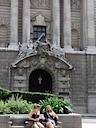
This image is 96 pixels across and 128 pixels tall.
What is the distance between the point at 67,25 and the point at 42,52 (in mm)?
4811

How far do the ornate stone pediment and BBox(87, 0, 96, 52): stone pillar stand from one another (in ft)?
12.0

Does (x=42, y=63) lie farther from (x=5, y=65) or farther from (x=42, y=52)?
(x=5, y=65)

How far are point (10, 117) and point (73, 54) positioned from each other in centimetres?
2096

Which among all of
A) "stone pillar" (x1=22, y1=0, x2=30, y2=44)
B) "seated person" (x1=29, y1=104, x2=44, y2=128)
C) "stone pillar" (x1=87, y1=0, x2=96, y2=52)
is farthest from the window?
"seated person" (x1=29, y1=104, x2=44, y2=128)

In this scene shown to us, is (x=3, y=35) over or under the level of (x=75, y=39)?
over

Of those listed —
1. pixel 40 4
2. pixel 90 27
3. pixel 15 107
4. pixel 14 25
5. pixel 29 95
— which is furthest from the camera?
pixel 40 4

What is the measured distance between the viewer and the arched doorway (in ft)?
117

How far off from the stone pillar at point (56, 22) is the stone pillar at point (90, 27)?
349 centimetres

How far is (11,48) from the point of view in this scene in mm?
34750

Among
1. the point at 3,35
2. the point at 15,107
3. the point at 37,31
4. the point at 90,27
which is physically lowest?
the point at 15,107

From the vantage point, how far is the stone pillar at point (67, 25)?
36.3 m

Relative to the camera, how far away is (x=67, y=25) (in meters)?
36.7

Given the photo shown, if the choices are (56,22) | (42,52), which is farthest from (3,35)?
(56,22)

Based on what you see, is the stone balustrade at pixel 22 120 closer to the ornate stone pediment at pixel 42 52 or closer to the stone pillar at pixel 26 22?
the ornate stone pediment at pixel 42 52
